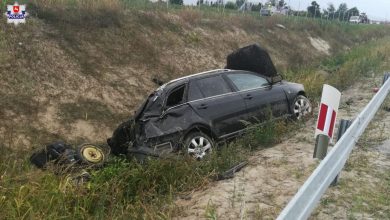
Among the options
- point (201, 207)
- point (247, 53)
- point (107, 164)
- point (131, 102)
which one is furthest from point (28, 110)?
point (201, 207)

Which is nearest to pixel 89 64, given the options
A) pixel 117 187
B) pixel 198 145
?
pixel 198 145

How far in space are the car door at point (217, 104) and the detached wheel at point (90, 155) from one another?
71.7 inches

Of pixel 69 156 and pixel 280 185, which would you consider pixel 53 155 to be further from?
pixel 280 185

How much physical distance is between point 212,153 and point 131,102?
618cm

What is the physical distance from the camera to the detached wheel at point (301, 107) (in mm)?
9609

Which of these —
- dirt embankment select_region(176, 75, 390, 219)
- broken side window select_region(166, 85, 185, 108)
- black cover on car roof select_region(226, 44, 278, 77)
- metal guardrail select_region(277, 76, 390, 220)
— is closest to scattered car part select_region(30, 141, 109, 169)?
broken side window select_region(166, 85, 185, 108)

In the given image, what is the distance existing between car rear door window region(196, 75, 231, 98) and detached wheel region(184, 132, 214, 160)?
907 millimetres

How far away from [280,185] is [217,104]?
2782 millimetres

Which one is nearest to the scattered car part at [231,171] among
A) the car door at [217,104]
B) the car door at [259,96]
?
the car door at [217,104]

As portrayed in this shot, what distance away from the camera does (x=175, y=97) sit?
8.02 meters

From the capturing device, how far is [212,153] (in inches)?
281

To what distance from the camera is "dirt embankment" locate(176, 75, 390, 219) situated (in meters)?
4.94

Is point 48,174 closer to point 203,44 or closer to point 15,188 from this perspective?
point 15,188

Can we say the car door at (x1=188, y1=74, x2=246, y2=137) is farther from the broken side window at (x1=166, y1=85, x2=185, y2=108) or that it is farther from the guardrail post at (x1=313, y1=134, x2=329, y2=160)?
the guardrail post at (x1=313, y1=134, x2=329, y2=160)
